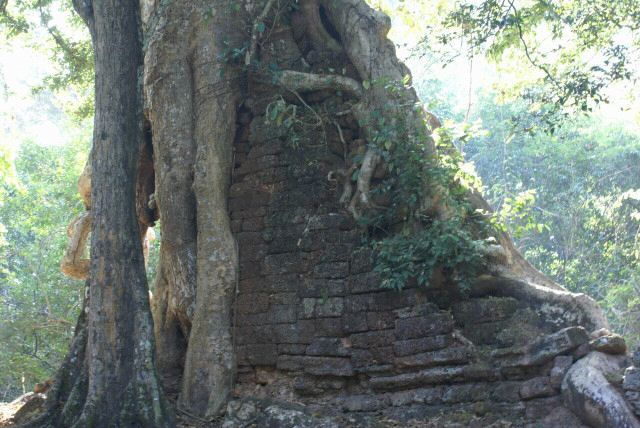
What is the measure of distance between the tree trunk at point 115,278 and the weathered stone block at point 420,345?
167cm

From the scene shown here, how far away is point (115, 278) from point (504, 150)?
44.4 feet

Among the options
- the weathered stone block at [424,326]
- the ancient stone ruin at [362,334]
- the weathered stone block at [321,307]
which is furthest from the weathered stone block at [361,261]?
the weathered stone block at [424,326]

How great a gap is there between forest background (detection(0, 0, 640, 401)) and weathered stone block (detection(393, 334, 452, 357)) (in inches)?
46.1

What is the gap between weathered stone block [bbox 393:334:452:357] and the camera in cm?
508

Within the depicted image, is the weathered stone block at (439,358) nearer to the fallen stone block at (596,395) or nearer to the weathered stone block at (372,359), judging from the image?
the weathered stone block at (372,359)

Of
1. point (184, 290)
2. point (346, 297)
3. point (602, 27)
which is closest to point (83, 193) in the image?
point (184, 290)

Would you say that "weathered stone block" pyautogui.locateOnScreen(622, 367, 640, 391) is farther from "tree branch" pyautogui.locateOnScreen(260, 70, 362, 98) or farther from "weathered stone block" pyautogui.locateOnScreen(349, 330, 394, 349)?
"tree branch" pyautogui.locateOnScreen(260, 70, 362, 98)

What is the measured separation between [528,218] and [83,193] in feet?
16.3

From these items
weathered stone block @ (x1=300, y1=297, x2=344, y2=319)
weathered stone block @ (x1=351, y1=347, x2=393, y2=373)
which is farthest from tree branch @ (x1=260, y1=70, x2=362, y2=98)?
weathered stone block @ (x1=351, y1=347, x2=393, y2=373)

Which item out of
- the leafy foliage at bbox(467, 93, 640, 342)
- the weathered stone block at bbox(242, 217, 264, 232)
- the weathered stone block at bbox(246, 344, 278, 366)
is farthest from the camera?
the leafy foliage at bbox(467, 93, 640, 342)

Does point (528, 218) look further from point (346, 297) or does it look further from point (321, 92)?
point (321, 92)

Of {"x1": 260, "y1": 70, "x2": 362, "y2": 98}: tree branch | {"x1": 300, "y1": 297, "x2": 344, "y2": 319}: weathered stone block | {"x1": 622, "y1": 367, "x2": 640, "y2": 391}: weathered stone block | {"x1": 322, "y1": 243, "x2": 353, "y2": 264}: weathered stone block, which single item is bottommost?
{"x1": 622, "y1": 367, "x2": 640, "y2": 391}: weathered stone block

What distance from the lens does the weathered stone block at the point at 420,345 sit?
16.7 ft

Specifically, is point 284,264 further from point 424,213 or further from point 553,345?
point 553,345
